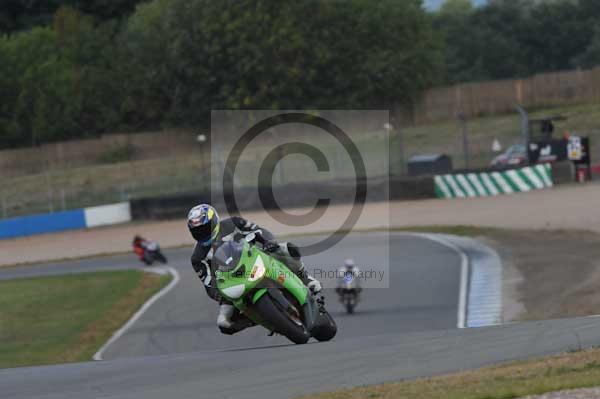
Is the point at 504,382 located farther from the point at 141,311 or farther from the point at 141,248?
the point at 141,248

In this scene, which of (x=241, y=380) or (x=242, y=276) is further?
(x=242, y=276)

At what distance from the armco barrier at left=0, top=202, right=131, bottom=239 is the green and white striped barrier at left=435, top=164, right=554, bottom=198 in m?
11.0

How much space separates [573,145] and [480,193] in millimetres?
3151

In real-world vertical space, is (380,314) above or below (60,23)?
below

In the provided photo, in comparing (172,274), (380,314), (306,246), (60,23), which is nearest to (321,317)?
(380,314)

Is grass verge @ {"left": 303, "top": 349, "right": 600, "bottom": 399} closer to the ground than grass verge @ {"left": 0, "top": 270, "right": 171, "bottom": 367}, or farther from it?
farther from it

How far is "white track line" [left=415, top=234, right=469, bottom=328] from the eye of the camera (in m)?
14.3

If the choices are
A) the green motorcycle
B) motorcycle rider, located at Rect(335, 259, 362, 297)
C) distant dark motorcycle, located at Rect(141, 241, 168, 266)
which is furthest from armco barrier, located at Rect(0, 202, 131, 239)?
the green motorcycle

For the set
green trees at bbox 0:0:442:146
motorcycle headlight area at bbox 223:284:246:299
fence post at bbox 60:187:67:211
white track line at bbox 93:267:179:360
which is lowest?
white track line at bbox 93:267:179:360

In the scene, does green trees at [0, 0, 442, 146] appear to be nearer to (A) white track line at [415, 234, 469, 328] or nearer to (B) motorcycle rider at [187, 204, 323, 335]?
(A) white track line at [415, 234, 469, 328]

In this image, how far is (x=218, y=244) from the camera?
8.89 metres

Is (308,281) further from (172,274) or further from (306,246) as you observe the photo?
(306,246)

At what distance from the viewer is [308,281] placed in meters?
9.32

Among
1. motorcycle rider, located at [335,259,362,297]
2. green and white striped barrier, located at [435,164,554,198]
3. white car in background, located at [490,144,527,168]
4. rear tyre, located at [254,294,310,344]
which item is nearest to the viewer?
rear tyre, located at [254,294,310,344]
